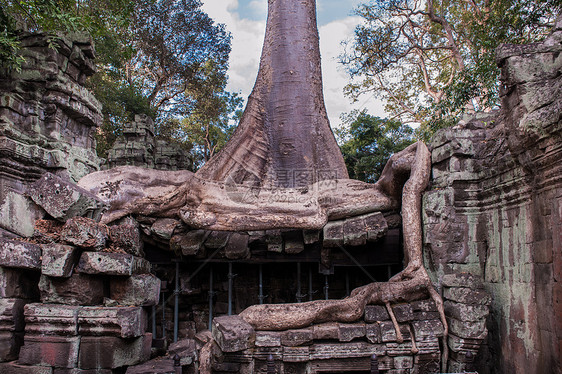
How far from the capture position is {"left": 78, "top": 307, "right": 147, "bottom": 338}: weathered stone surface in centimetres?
315

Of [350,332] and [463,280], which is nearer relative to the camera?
[350,332]

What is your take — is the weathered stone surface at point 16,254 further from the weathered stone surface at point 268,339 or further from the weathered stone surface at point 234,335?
the weathered stone surface at point 268,339

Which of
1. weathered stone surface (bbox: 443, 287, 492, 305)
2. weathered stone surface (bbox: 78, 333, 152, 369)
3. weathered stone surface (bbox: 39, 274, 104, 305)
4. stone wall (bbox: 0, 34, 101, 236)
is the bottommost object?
weathered stone surface (bbox: 78, 333, 152, 369)

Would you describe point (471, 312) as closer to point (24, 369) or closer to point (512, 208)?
point (512, 208)

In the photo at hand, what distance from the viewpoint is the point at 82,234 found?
127 inches

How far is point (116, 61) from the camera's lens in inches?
587

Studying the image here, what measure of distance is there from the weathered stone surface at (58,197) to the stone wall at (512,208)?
3.06 m

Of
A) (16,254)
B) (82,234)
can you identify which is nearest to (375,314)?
(82,234)

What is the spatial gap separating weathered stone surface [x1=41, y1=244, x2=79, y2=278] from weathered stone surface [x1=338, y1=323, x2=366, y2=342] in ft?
7.32

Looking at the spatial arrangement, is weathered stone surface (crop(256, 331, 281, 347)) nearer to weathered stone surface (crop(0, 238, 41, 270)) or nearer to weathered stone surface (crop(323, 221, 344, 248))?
weathered stone surface (crop(323, 221, 344, 248))

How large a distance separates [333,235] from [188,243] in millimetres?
1438

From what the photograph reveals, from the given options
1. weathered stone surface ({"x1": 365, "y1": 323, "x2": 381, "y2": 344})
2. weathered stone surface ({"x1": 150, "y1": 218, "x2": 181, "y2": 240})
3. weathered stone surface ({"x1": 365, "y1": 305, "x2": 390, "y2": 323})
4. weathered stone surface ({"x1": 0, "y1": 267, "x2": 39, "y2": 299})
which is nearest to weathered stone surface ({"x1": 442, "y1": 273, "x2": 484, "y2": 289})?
weathered stone surface ({"x1": 365, "y1": 305, "x2": 390, "y2": 323})

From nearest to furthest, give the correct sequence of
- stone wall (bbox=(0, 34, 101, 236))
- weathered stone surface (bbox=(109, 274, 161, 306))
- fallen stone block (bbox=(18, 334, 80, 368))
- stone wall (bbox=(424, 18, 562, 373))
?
stone wall (bbox=(424, 18, 562, 373)), fallen stone block (bbox=(18, 334, 80, 368)), weathered stone surface (bbox=(109, 274, 161, 306)), stone wall (bbox=(0, 34, 101, 236))

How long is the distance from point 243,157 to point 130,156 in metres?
7.35
